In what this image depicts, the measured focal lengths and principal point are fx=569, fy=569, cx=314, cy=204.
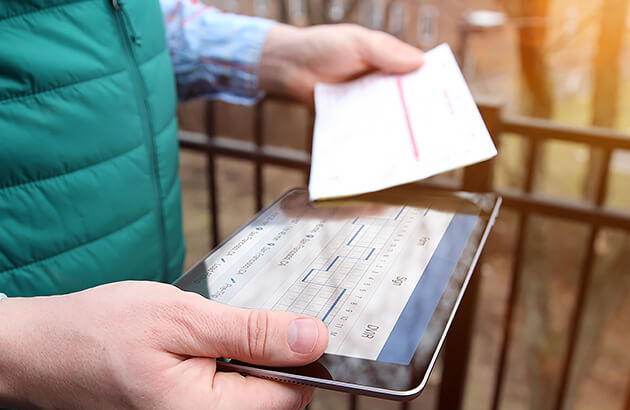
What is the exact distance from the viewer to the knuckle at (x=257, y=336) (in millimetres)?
615

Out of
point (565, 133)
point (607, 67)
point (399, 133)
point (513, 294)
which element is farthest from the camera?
point (607, 67)

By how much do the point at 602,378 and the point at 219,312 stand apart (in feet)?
19.4

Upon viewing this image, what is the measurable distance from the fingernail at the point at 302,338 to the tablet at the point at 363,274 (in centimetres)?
3

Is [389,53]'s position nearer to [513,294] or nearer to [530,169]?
[530,169]

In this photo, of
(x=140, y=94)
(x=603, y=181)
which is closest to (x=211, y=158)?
(x=140, y=94)

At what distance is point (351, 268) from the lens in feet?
2.54

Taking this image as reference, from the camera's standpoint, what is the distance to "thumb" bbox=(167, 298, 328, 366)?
616 millimetres

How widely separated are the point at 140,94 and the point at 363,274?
1.76 ft

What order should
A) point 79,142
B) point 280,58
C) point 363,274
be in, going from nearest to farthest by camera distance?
point 363,274
point 79,142
point 280,58

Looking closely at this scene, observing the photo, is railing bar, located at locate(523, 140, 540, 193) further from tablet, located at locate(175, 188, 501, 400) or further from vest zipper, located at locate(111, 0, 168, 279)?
vest zipper, located at locate(111, 0, 168, 279)

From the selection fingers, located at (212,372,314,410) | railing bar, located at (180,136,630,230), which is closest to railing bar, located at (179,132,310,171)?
railing bar, located at (180,136,630,230)

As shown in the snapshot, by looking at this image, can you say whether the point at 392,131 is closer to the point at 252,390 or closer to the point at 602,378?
the point at 252,390

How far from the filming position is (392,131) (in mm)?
1043

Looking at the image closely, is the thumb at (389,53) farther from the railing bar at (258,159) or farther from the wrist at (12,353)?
the wrist at (12,353)
